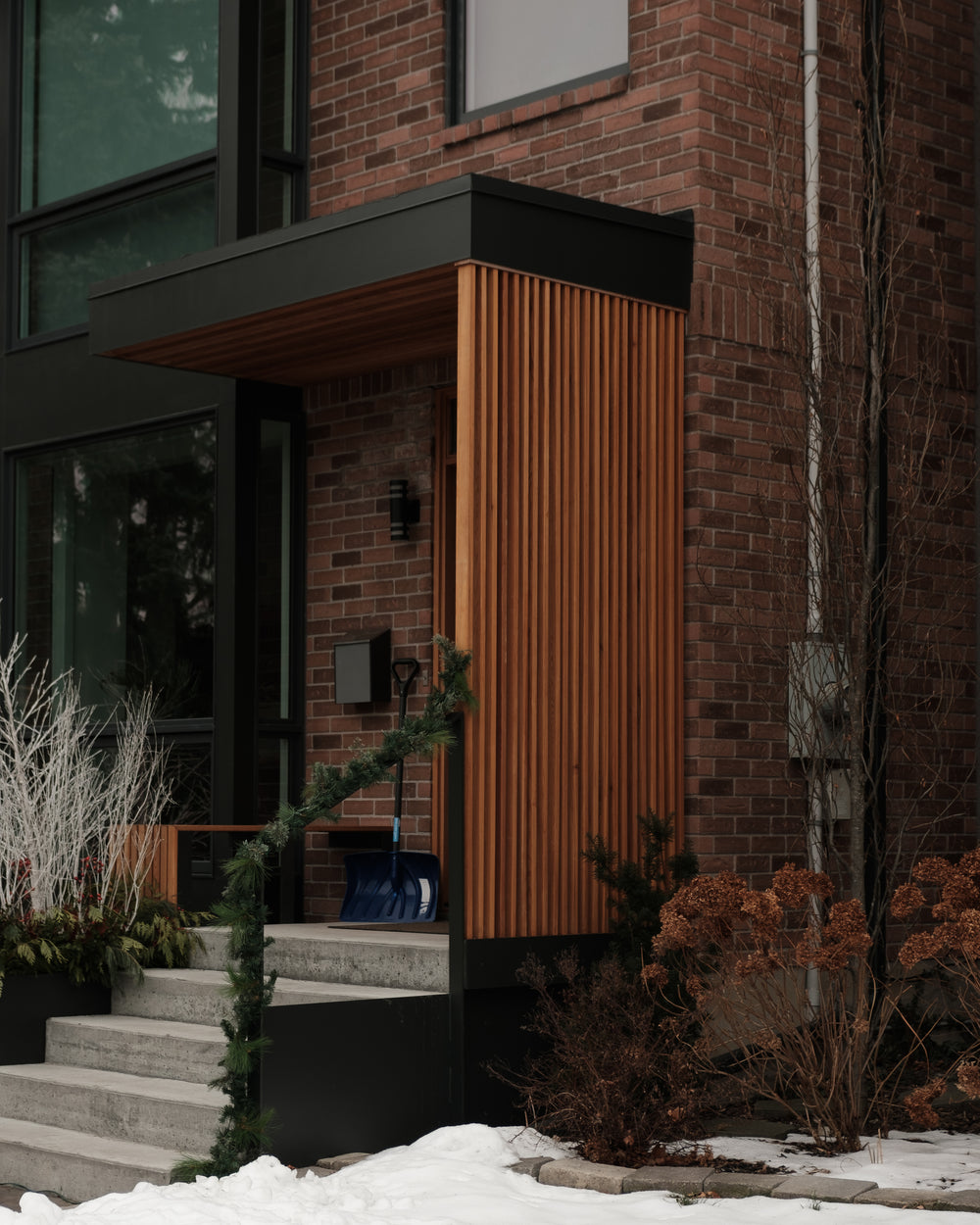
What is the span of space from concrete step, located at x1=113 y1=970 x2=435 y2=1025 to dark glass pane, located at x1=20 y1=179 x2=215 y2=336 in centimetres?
390

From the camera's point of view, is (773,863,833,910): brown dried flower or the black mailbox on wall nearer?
(773,863,833,910): brown dried flower

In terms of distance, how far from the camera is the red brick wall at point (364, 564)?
9.33 metres

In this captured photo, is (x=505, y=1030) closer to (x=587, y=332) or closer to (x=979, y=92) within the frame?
(x=587, y=332)

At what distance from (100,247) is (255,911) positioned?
17.1ft

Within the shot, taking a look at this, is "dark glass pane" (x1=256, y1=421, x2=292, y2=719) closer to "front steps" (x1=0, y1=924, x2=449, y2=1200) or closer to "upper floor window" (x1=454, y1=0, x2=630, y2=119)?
"front steps" (x1=0, y1=924, x2=449, y2=1200)

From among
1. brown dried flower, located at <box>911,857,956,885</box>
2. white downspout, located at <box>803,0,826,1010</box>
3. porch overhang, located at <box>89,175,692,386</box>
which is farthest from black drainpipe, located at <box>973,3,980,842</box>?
brown dried flower, located at <box>911,857,956,885</box>

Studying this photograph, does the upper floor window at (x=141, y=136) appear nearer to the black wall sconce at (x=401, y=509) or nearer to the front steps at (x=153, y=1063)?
the black wall sconce at (x=401, y=509)

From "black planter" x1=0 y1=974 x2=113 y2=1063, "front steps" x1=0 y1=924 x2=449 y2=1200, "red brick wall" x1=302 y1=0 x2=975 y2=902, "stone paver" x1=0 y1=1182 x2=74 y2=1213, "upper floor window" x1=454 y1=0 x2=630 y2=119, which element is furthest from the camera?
"upper floor window" x1=454 y1=0 x2=630 y2=119

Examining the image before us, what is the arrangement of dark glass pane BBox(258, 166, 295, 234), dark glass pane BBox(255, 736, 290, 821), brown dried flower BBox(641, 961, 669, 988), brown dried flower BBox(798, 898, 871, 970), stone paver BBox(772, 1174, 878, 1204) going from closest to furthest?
stone paver BBox(772, 1174, 878, 1204), brown dried flower BBox(798, 898, 871, 970), brown dried flower BBox(641, 961, 669, 988), dark glass pane BBox(255, 736, 290, 821), dark glass pane BBox(258, 166, 295, 234)

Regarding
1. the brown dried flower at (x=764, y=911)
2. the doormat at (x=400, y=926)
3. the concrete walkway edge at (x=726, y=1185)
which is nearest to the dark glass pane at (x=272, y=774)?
the doormat at (x=400, y=926)

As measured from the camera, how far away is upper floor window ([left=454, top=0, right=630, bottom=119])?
28.5 ft

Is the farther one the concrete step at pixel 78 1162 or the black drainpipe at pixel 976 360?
the black drainpipe at pixel 976 360

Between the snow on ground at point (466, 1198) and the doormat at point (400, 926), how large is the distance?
5.77 feet

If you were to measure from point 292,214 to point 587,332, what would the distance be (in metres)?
3.00
